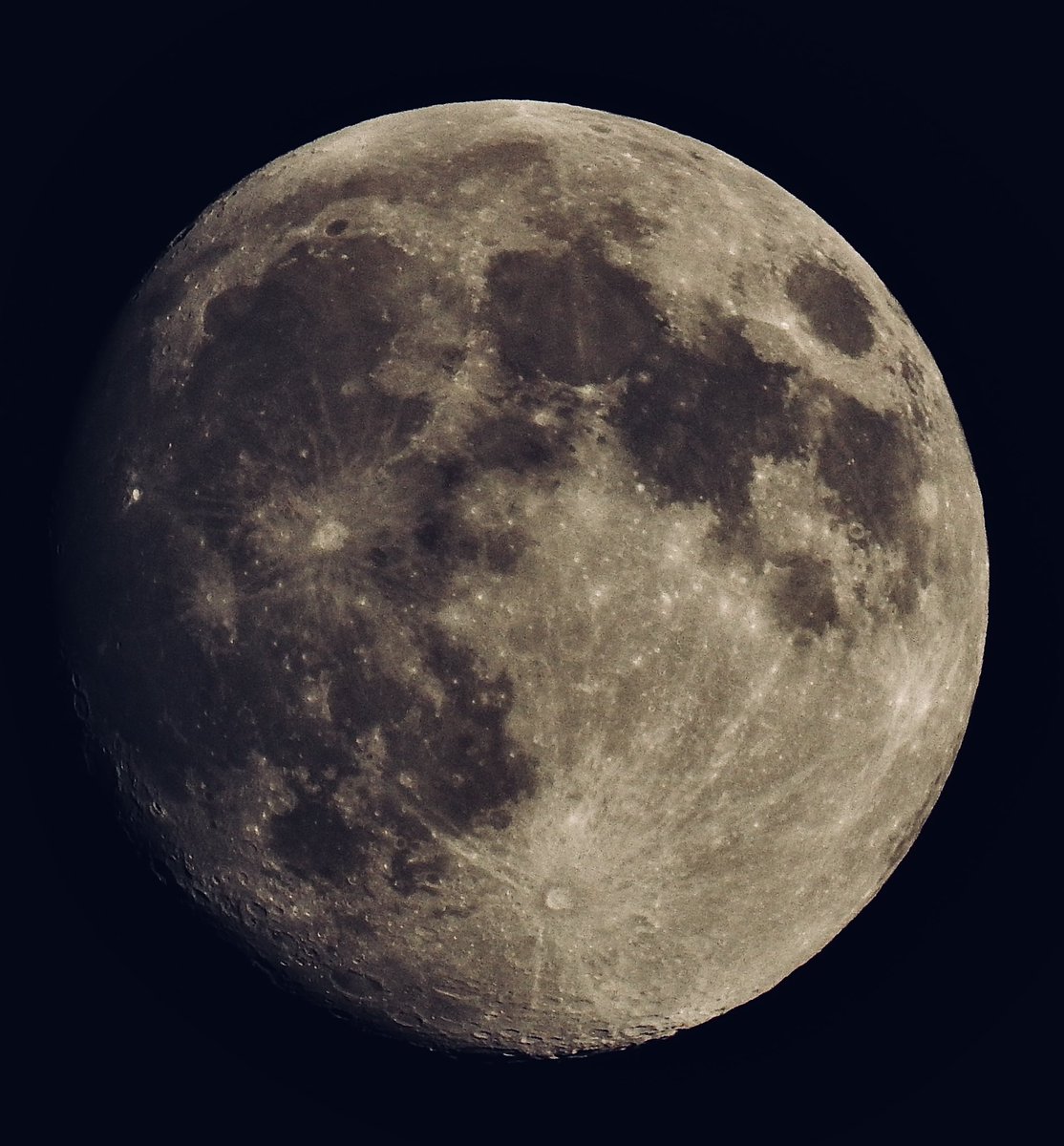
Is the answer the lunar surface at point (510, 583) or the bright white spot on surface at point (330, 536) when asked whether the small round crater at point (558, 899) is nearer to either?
A: the lunar surface at point (510, 583)

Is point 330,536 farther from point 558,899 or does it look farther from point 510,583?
point 558,899

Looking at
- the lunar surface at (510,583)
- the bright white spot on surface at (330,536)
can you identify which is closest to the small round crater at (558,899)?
the lunar surface at (510,583)

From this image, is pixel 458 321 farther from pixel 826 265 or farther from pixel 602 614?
pixel 826 265

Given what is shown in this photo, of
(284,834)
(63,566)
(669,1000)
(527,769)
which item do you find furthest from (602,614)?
(63,566)

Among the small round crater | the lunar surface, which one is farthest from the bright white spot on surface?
the small round crater

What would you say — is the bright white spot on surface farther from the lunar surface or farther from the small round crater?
the small round crater

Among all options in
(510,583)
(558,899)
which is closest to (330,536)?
(510,583)

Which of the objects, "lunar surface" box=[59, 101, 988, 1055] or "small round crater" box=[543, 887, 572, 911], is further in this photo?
"small round crater" box=[543, 887, 572, 911]
